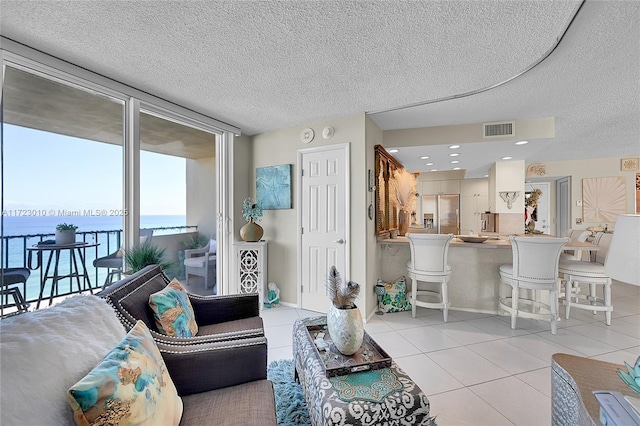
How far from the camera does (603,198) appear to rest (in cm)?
620

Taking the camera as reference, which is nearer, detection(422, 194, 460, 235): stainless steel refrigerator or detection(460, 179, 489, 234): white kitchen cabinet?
detection(460, 179, 489, 234): white kitchen cabinet

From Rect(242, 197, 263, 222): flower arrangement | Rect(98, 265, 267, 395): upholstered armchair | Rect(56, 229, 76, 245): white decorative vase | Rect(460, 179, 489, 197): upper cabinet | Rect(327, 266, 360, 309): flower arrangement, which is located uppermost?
Rect(460, 179, 489, 197): upper cabinet

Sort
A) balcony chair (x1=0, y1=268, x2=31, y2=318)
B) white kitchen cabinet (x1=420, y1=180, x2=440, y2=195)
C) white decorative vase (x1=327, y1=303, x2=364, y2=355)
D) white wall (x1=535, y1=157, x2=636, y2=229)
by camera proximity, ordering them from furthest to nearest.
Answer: white kitchen cabinet (x1=420, y1=180, x2=440, y2=195) < white wall (x1=535, y1=157, x2=636, y2=229) < balcony chair (x1=0, y1=268, x2=31, y2=318) < white decorative vase (x1=327, y1=303, x2=364, y2=355)

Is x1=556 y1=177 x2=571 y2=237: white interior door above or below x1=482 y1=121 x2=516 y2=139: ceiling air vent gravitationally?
below

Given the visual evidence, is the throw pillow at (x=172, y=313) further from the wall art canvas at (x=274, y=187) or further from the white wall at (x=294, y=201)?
the wall art canvas at (x=274, y=187)

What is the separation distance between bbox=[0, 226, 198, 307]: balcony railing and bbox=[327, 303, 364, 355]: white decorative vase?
2.27 meters

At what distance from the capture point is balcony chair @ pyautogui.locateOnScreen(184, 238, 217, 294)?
3.34 metres

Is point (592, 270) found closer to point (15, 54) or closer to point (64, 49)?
point (64, 49)

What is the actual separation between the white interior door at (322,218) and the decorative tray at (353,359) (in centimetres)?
175

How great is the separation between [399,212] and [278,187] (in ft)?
7.48

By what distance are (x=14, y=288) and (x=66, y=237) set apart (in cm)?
45

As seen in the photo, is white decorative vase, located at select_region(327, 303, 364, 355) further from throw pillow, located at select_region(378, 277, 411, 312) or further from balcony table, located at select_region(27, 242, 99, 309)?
balcony table, located at select_region(27, 242, 99, 309)

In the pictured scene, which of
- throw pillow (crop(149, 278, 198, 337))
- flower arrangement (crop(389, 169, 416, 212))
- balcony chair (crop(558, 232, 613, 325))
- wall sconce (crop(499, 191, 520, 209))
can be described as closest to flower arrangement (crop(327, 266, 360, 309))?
throw pillow (crop(149, 278, 198, 337))

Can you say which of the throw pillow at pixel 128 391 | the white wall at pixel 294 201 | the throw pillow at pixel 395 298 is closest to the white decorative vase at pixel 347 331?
the throw pillow at pixel 128 391
